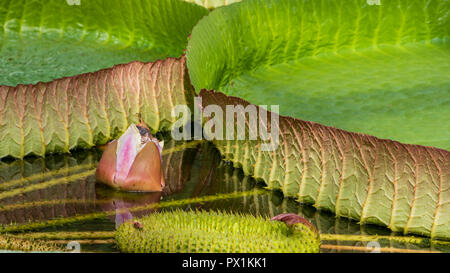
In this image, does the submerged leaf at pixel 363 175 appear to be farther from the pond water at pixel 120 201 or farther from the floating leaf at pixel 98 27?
the floating leaf at pixel 98 27

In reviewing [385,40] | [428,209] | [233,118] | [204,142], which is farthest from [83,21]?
[428,209]

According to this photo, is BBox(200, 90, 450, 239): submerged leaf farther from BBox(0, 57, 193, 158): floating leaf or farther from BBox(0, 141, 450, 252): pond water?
BBox(0, 57, 193, 158): floating leaf

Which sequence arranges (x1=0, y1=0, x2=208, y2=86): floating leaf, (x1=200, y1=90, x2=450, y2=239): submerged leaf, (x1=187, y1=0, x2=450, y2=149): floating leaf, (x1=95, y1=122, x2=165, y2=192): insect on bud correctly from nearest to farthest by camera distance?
(x1=200, y1=90, x2=450, y2=239): submerged leaf, (x1=95, y1=122, x2=165, y2=192): insect on bud, (x1=187, y1=0, x2=450, y2=149): floating leaf, (x1=0, y1=0, x2=208, y2=86): floating leaf

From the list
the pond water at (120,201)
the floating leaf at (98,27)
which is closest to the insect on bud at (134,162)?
the pond water at (120,201)

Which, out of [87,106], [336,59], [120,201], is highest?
[336,59]

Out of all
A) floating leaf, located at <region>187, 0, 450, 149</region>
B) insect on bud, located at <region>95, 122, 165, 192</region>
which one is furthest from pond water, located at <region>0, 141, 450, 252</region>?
floating leaf, located at <region>187, 0, 450, 149</region>

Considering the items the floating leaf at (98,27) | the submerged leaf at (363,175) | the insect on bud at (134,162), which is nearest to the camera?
the submerged leaf at (363,175)

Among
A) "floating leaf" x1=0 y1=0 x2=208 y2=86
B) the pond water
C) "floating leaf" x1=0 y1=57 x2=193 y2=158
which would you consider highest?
"floating leaf" x1=0 y1=0 x2=208 y2=86

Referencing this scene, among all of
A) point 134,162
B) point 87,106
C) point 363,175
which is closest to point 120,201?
point 134,162

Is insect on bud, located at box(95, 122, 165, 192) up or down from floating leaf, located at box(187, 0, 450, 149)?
down

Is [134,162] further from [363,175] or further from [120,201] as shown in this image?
[363,175]
